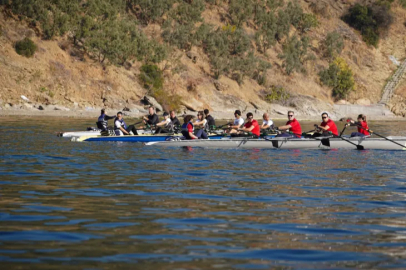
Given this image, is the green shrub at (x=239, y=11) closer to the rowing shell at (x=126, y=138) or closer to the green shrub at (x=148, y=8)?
the green shrub at (x=148, y=8)

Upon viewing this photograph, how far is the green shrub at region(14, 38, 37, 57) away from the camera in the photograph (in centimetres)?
5619

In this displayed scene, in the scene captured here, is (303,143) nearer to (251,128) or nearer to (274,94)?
(251,128)

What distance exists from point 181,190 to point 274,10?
74618mm

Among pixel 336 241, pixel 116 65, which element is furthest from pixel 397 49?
pixel 336 241

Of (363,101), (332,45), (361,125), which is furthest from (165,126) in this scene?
(332,45)

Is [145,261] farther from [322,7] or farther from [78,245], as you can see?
[322,7]

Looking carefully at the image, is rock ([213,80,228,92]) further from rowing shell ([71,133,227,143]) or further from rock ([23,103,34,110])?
rowing shell ([71,133,227,143])

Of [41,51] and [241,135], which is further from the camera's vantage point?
[41,51]

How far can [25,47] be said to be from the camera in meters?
56.2

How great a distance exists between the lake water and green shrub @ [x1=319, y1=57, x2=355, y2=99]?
62658 millimetres

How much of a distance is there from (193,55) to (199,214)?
2407 inches

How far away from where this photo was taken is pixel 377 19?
98812 mm

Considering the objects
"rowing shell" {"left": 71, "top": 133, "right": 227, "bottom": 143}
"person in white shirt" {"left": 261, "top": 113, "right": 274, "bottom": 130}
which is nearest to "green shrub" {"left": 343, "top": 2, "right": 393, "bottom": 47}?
"person in white shirt" {"left": 261, "top": 113, "right": 274, "bottom": 130}

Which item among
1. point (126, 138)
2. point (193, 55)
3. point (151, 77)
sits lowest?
point (126, 138)
